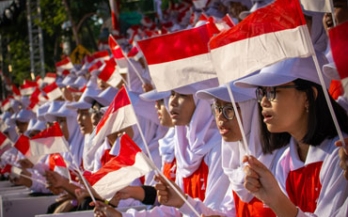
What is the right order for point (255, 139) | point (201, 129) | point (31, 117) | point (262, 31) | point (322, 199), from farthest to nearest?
point (31, 117), point (201, 129), point (255, 139), point (322, 199), point (262, 31)

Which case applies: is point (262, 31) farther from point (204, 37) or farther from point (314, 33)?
point (314, 33)

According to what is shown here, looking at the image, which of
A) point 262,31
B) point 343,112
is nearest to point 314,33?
point 343,112

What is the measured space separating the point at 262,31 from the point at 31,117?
33.9 feet

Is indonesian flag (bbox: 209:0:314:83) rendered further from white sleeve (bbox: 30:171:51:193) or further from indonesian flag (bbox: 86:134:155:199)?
white sleeve (bbox: 30:171:51:193)

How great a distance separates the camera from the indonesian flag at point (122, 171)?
4926 mm

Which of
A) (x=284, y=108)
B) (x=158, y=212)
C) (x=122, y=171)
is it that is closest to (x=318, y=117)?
(x=284, y=108)

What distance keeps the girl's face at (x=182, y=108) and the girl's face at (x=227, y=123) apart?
72 centimetres

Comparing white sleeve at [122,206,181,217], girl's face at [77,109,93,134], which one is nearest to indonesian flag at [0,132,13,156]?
girl's face at [77,109,93,134]

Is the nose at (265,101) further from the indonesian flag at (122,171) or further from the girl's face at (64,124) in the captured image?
the girl's face at (64,124)

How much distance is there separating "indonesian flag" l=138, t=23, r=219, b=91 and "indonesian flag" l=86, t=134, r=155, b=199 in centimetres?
66

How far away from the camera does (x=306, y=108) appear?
3959 mm

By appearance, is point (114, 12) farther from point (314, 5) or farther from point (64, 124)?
point (314, 5)

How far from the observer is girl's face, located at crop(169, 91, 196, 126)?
543 centimetres

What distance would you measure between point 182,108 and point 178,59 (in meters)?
0.96
